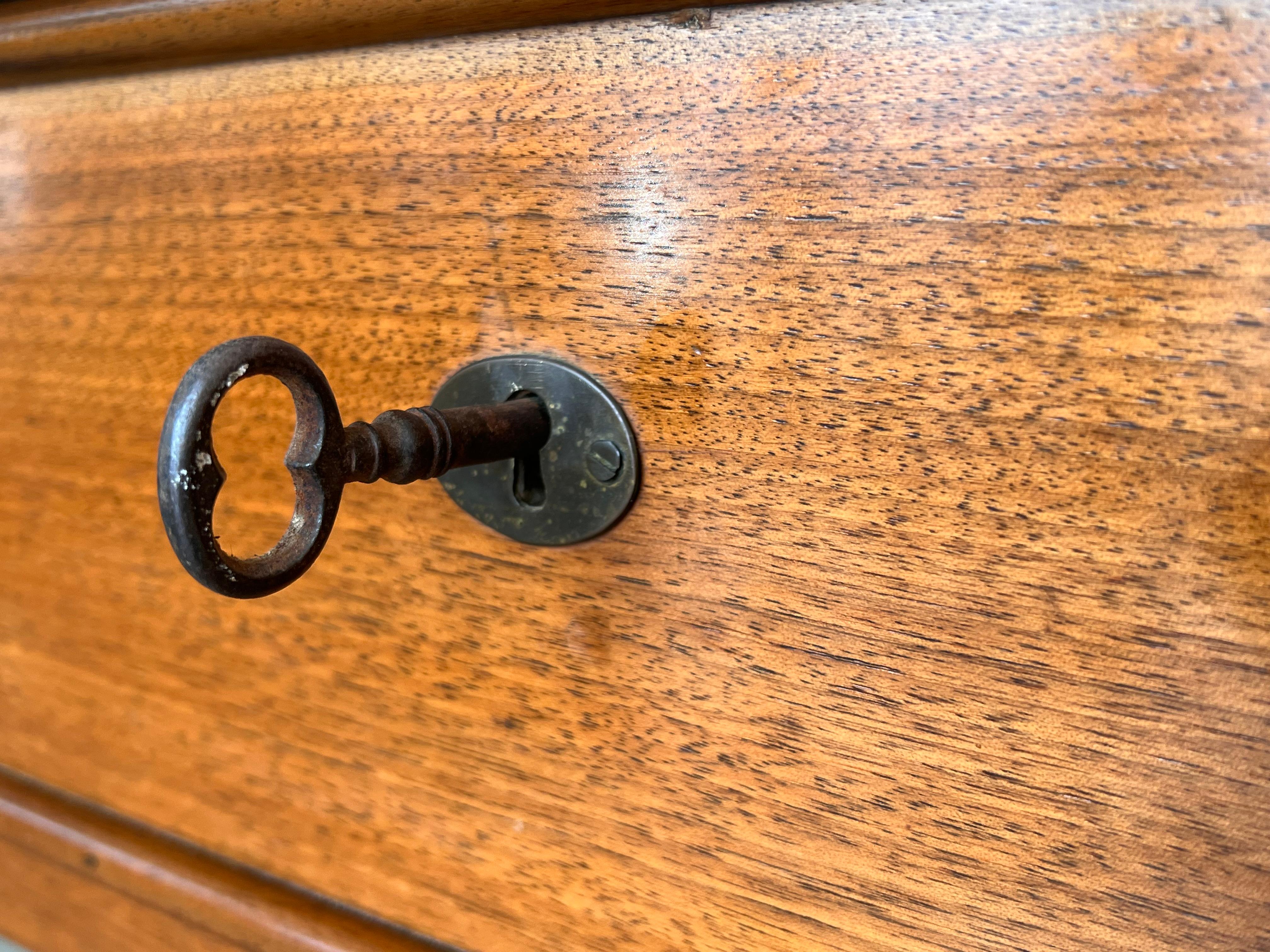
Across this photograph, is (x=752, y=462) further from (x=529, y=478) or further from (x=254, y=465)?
(x=254, y=465)

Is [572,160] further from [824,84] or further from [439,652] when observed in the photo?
[439,652]

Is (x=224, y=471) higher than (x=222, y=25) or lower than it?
lower

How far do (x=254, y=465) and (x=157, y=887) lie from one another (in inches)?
8.8

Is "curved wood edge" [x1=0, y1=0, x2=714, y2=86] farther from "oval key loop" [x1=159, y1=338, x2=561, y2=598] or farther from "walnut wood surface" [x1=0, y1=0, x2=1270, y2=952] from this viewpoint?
"oval key loop" [x1=159, y1=338, x2=561, y2=598]

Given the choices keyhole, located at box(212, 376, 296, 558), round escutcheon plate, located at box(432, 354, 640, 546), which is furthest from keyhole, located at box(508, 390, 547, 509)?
keyhole, located at box(212, 376, 296, 558)

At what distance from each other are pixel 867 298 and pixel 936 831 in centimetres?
16

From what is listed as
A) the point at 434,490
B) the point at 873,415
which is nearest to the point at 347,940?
the point at 434,490

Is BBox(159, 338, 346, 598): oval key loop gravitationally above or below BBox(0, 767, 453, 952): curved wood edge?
above

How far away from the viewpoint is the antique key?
23 centimetres

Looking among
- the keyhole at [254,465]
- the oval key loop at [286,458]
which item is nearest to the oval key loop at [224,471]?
the oval key loop at [286,458]

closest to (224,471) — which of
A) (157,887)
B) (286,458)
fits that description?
(286,458)

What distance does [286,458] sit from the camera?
25 centimetres

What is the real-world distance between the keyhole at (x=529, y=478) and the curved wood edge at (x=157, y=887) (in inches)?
7.7

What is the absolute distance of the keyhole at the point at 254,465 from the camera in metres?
0.38
